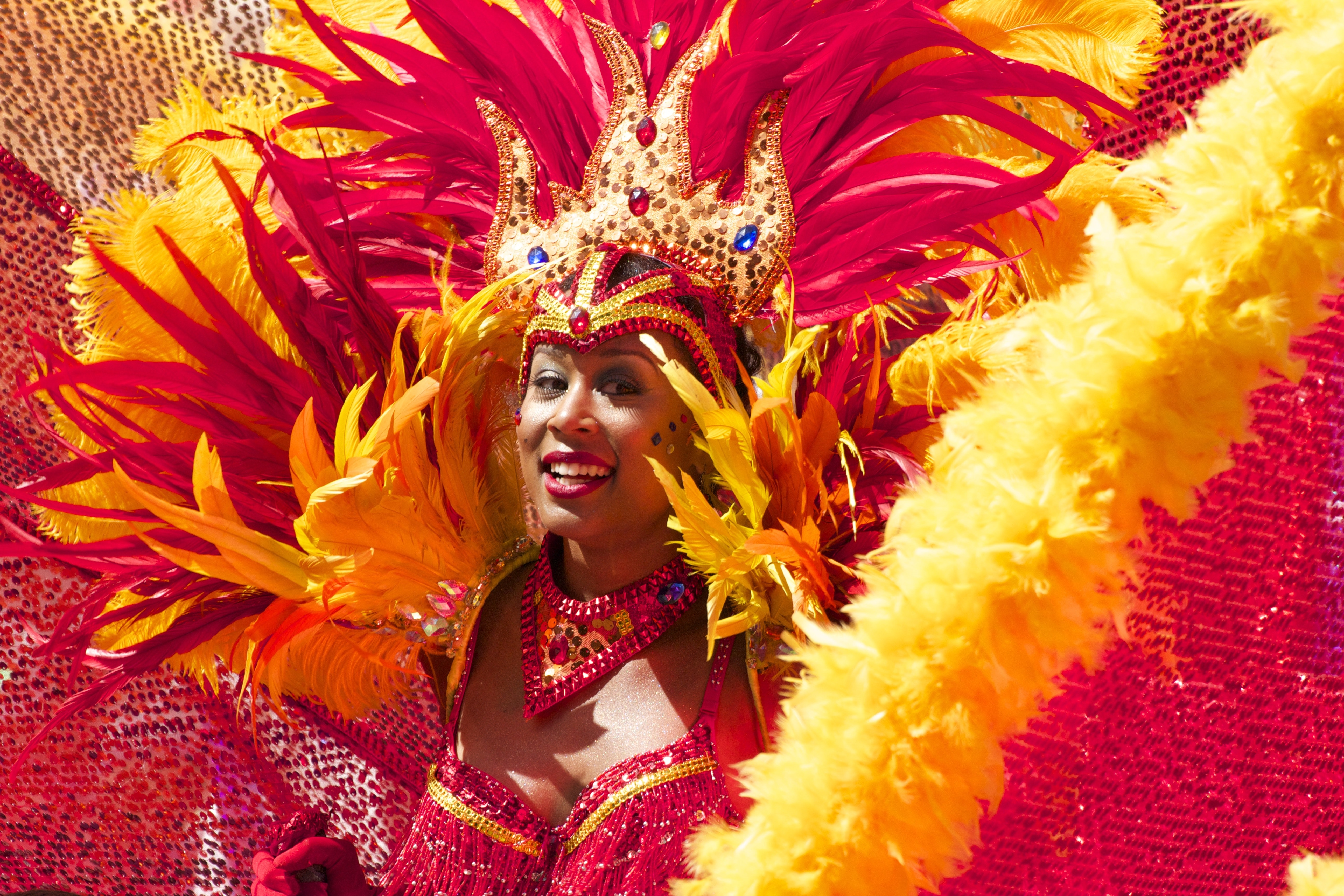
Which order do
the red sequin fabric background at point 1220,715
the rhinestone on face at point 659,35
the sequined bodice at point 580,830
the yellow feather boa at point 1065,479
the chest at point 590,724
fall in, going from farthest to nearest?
the rhinestone on face at point 659,35 → the chest at point 590,724 → the sequined bodice at point 580,830 → the red sequin fabric background at point 1220,715 → the yellow feather boa at point 1065,479

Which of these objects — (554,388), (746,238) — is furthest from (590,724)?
(746,238)

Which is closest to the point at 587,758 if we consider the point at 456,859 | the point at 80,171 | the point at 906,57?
the point at 456,859

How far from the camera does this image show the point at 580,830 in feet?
4.96

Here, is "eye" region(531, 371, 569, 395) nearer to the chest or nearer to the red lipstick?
the red lipstick

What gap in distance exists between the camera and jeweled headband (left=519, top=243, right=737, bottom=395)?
1.53 m

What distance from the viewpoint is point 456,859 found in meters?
1.58

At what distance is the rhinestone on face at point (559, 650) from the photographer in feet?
5.37

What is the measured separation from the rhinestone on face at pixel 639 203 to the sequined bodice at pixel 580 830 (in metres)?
0.57

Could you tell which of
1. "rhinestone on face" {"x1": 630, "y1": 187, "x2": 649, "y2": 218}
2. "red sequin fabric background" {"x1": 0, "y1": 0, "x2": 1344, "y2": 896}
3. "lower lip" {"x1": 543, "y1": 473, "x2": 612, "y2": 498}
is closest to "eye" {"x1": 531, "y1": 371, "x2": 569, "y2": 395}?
"lower lip" {"x1": 543, "y1": 473, "x2": 612, "y2": 498}

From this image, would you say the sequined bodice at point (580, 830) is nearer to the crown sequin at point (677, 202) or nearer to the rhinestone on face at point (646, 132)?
the crown sequin at point (677, 202)

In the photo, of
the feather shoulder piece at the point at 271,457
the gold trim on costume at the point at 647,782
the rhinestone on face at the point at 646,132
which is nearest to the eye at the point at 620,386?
the feather shoulder piece at the point at 271,457

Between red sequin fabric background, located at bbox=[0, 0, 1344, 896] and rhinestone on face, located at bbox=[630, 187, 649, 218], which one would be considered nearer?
red sequin fabric background, located at bbox=[0, 0, 1344, 896]

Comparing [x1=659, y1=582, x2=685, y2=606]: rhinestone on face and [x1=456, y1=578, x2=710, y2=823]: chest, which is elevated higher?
[x1=659, y1=582, x2=685, y2=606]: rhinestone on face

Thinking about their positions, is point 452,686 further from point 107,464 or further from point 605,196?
point 605,196
